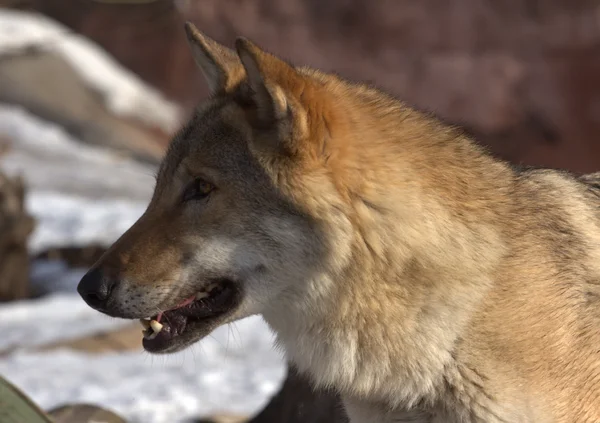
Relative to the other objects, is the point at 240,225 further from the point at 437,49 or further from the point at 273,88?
the point at 437,49

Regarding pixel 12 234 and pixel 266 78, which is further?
pixel 12 234

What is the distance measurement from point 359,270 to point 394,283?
0.13 meters

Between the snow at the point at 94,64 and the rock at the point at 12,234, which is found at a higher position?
the snow at the point at 94,64

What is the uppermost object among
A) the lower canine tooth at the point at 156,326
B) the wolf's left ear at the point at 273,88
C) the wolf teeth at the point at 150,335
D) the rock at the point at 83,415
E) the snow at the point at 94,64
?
the snow at the point at 94,64

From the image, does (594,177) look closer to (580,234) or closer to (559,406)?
(580,234)

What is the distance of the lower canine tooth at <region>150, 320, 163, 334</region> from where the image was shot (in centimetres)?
360

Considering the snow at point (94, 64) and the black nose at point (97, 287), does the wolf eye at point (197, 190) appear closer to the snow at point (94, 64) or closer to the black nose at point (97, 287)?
the black nose at point (97, 287)

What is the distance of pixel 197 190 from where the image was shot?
140 inches

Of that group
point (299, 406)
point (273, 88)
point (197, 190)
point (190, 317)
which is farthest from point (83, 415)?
point (273, 88)

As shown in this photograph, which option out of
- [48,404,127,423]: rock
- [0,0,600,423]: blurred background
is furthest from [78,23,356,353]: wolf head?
[0,0,600,423]: blurred background

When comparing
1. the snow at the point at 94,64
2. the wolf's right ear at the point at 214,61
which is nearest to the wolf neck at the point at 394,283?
the wolf's right ear at the point at 214,61

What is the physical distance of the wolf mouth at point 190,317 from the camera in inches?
139

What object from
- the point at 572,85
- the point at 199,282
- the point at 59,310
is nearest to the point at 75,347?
the point at 59,310

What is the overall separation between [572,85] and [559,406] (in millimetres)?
14244
